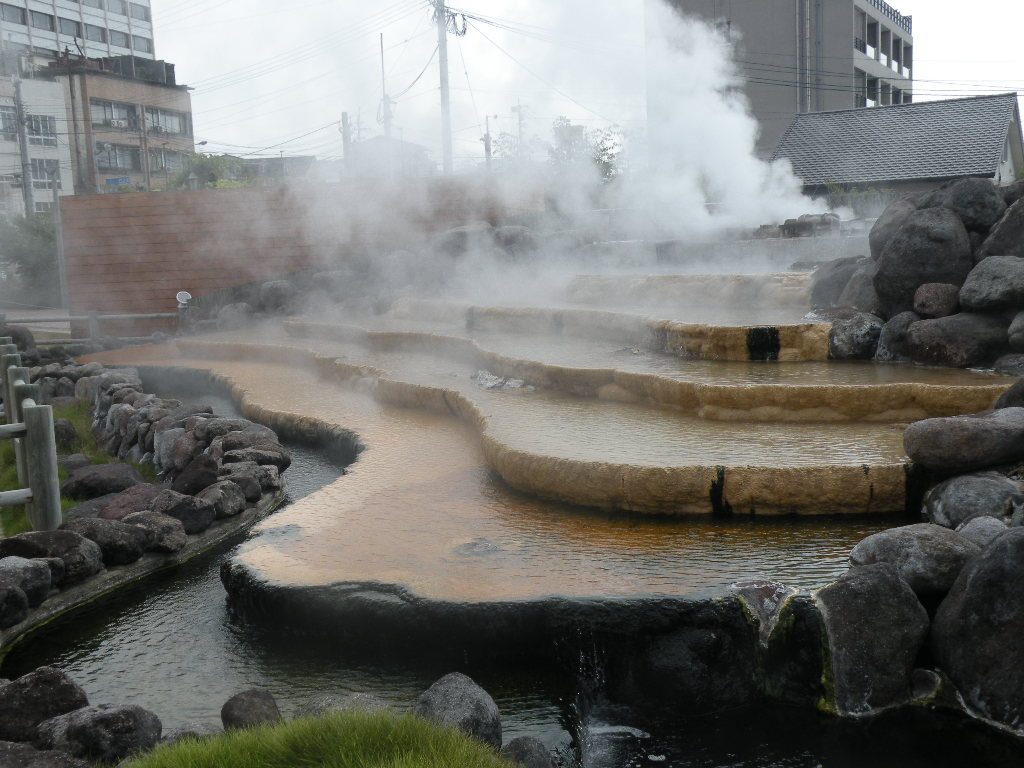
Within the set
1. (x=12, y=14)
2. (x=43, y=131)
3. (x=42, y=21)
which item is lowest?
(x=43, y=131)

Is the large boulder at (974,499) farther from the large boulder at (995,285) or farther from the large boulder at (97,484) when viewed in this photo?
the large boulder at (97,484)

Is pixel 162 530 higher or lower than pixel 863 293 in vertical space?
lower

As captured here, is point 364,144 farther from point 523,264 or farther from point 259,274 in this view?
point 523,264

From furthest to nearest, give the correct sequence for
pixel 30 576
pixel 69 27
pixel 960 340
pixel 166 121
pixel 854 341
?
pixel 69 27 < pixel 166 121 < pixel 854 341 < pixel 960 340 < pixel 30 576

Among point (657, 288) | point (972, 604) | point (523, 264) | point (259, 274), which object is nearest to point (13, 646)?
point (972, 604)

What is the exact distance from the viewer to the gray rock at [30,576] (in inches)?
158

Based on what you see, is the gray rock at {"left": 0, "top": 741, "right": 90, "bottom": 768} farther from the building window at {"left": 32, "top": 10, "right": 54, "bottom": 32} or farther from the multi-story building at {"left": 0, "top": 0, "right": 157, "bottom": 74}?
the building window at {"left": 32, "top": 10, "right": 54, "bottom": 32}

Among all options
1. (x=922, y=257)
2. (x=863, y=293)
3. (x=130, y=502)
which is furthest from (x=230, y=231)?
(x=922, y=257)

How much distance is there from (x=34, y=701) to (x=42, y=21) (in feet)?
158

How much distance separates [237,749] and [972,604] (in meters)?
2.19

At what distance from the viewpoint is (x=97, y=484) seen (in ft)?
19.9

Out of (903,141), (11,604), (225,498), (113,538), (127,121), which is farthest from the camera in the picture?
(127,121)

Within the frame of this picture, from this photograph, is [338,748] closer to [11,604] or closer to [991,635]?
[991,635]

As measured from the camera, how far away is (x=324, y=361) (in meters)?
9.01
